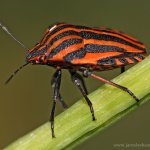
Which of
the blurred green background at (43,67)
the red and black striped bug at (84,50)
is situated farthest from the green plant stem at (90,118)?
the blurred green background at (43,67)

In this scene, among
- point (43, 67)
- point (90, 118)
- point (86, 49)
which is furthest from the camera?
point (43, 67)

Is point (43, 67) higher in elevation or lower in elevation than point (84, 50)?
lower

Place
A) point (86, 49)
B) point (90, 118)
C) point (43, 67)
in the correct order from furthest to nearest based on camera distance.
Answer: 1. point (43, 67)
2. point (86, 49)
3. point (90, 118)

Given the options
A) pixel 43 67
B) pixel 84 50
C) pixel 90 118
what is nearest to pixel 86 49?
pixel 84 50

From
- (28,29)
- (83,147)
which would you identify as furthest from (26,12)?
(83,147)

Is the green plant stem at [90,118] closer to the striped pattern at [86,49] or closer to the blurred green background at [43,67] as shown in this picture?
the striped pattern at [86,49]

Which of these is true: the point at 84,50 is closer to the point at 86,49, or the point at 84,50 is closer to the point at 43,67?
the point at 86,49

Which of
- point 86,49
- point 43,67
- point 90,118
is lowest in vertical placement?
point 43,67
